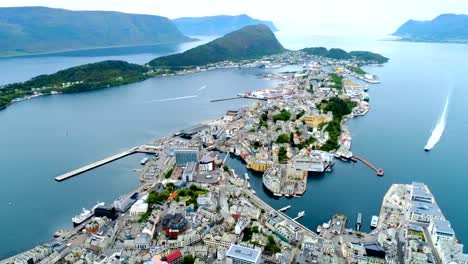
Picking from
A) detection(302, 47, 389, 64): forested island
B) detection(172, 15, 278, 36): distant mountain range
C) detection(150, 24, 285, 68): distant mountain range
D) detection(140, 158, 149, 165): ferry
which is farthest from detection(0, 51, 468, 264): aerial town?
detection(172, 15, 278, 36): distant mountain range

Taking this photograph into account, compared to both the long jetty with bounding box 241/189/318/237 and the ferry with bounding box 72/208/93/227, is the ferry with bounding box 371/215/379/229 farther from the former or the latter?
the ferry with bounding box 72/208/93/227

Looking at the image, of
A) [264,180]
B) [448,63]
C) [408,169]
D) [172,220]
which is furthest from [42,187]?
[448,63]

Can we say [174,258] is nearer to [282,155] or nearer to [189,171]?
[189,171]

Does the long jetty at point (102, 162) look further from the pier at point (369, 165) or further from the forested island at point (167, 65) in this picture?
the forested island at point (167, 65)

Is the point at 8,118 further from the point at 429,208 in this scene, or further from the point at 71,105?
the point at 429,208

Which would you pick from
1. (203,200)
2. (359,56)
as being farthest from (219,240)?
(359,56)

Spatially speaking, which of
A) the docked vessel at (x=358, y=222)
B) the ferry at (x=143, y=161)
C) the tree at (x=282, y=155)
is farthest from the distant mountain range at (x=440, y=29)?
the ferry at (x=143, y=161)

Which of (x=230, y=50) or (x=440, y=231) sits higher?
(x=230, y=50)
